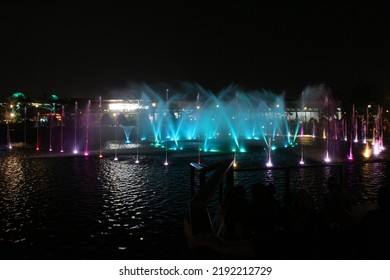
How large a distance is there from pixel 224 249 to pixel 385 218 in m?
2.33

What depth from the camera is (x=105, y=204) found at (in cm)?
985

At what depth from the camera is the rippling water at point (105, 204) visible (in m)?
6.57

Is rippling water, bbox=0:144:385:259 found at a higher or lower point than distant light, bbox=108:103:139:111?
lower

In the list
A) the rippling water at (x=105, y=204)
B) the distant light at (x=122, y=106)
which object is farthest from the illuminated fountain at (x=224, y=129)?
the distant light at (x=122, y=106)

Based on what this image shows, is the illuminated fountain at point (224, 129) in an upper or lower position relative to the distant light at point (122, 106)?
lower

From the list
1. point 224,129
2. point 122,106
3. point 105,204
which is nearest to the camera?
point 105,204

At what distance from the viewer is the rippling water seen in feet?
21.6

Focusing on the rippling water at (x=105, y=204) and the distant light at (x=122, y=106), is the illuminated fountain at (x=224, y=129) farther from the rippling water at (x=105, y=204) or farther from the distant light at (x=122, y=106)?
the distant light at (x=122, y=106)

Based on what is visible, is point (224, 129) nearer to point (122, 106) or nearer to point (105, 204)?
point (105, 204)

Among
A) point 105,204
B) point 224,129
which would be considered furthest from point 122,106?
point 105,204

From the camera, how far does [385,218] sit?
505cm

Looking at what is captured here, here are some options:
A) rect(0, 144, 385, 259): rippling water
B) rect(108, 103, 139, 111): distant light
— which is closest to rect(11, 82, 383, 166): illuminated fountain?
rect(0, 144, 385, 259): rippling water

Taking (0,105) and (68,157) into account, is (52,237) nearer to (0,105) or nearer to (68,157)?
(68,157)

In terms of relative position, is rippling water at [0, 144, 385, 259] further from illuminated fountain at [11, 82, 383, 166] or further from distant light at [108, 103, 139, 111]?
distant light at [108, 103, 139, 111]
